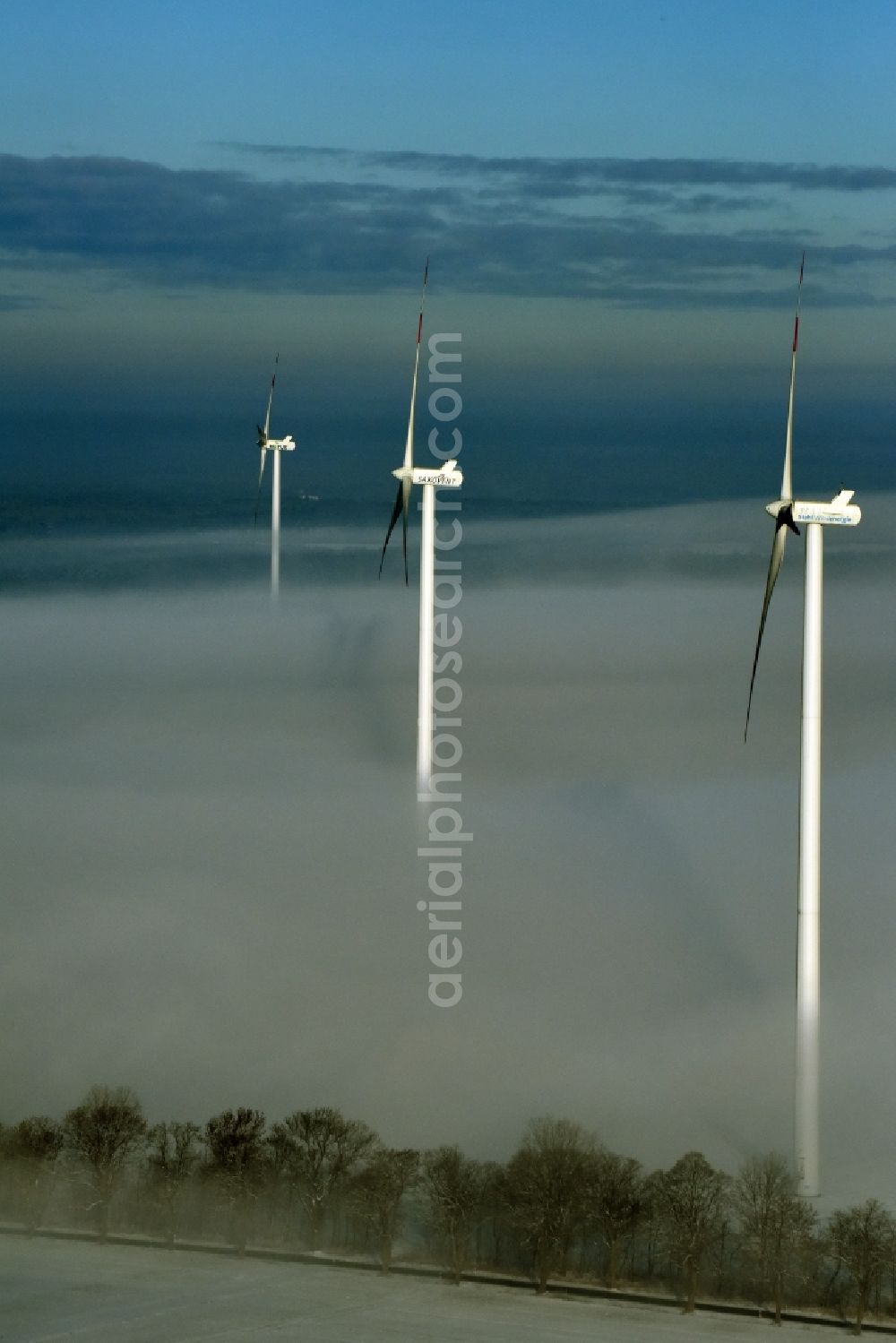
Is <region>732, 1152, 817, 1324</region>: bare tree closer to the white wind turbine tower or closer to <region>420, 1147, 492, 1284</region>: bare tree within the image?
the white wind turbine tower

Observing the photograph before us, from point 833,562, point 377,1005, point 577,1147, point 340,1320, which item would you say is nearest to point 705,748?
point 377,1005

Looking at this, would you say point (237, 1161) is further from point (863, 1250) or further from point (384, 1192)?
point (863, 1250)

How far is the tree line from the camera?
19.6 meters

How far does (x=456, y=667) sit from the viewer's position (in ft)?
178

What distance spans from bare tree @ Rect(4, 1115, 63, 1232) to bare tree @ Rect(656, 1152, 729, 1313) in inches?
210

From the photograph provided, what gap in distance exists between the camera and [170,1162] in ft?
69.9

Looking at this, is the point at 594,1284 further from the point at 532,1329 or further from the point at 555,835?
the point at 555,835

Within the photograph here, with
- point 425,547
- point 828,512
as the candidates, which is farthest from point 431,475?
point 828,512

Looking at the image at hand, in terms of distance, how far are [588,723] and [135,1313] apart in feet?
96.2

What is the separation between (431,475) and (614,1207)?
14360mm

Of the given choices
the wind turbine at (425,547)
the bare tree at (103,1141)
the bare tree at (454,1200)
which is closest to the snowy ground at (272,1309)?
the bare tree at (454,1200)

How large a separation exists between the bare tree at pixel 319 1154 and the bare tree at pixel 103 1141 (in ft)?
4.33

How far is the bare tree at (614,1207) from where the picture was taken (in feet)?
65.4

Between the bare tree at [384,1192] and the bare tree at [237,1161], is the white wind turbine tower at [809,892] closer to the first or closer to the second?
the bare tree at [384,1192]
